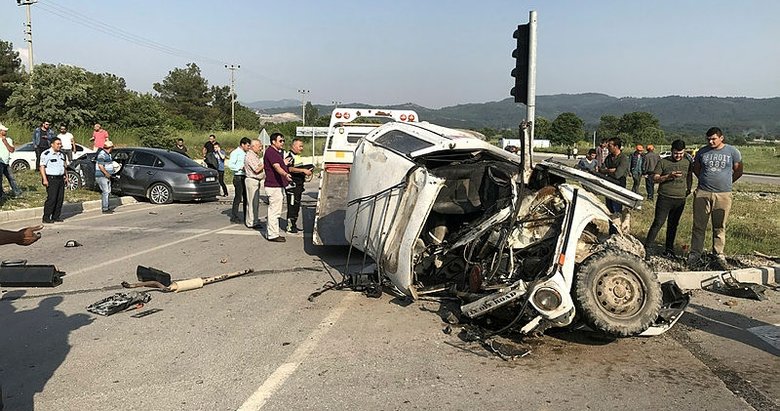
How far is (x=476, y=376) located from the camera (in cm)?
459

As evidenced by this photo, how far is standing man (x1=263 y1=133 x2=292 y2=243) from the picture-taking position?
10.4m

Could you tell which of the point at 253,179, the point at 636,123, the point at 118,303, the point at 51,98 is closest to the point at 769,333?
the point at 118,303

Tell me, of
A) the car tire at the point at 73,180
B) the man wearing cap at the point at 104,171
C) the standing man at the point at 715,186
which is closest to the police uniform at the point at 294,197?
the man wearing cap at the point at 104,171

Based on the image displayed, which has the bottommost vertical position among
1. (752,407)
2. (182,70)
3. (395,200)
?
(752,407)

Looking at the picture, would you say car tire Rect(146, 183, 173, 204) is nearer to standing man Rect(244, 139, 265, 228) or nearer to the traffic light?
standing man Rect(244, 139, 265, 228)

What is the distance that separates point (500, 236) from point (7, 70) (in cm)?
6168

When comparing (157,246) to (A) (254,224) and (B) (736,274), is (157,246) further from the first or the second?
(B) (736,274)

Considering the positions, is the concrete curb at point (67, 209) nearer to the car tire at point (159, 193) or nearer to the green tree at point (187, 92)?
the car tire at point (159, 193)

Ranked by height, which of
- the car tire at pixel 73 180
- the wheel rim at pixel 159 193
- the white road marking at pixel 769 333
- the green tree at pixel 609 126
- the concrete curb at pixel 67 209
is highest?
the green tree at pixel 609 126

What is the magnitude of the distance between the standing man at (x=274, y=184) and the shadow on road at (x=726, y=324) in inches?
259

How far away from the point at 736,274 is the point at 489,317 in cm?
235

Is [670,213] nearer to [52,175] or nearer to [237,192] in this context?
[237,192]

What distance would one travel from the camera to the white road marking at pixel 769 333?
539cm

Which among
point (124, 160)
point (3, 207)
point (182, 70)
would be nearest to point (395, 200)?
point (3, 207)
